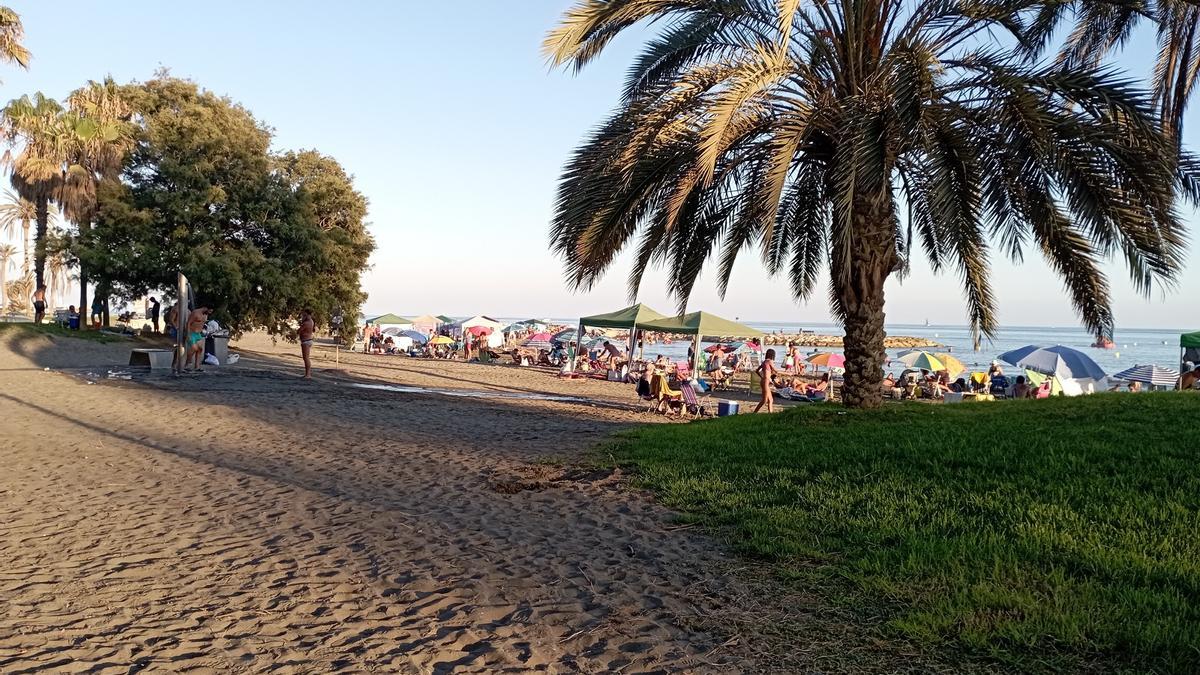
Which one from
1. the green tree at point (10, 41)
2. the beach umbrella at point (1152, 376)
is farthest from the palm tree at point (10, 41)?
Answer: the beach umbrella at point (1152, 376)

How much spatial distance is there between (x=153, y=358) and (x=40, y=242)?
975 cm

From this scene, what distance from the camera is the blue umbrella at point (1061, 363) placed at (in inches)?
822

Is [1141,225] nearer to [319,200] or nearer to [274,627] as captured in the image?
[274,627]

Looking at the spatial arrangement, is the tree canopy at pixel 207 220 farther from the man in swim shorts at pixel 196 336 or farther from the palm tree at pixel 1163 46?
the palm tree at pixel 1163 46

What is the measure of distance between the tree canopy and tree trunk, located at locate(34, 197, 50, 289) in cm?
201

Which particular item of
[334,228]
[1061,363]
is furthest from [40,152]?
[1061,363]

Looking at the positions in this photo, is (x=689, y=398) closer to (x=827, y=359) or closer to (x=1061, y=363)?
(x=1061, y=363)

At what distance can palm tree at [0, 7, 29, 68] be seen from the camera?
1801 cm

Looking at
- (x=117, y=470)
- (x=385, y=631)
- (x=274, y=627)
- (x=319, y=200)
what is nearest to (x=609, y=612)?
(x=385, y=631)

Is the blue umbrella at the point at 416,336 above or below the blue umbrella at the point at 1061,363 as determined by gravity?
above

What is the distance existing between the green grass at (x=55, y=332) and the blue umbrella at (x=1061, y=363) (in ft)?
91.4

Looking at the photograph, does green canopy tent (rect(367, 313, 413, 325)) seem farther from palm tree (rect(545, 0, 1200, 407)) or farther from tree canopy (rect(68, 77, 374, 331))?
palm tree (rect(545, 0, 1200, 407))

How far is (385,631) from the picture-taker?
3.56 m

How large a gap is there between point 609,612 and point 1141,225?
698 centimetres
